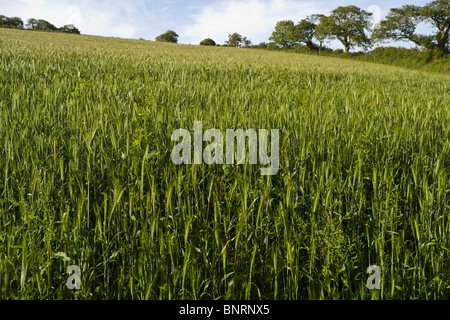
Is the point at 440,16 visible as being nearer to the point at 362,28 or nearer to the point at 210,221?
the point at 362,28

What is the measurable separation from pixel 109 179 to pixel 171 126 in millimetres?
660

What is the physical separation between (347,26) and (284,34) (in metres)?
13.4

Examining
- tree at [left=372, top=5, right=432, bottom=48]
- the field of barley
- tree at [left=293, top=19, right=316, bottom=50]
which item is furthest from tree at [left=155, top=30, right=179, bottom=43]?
the field of barley

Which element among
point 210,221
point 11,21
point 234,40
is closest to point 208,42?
point 234,40

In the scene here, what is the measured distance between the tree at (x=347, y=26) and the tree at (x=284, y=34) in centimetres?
700

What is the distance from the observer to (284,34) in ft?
181

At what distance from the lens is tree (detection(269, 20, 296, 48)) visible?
5196 centimetres

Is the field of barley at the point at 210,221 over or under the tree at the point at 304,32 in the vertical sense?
under

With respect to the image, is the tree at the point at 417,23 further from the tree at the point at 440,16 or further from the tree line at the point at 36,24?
the tree line at the point at 36,24

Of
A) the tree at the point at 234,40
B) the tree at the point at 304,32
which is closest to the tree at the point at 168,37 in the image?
the tree at the point at 234,40

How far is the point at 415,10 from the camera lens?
36.3 m

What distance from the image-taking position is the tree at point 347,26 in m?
43.7

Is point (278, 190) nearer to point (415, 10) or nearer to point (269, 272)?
point (269, 272)
